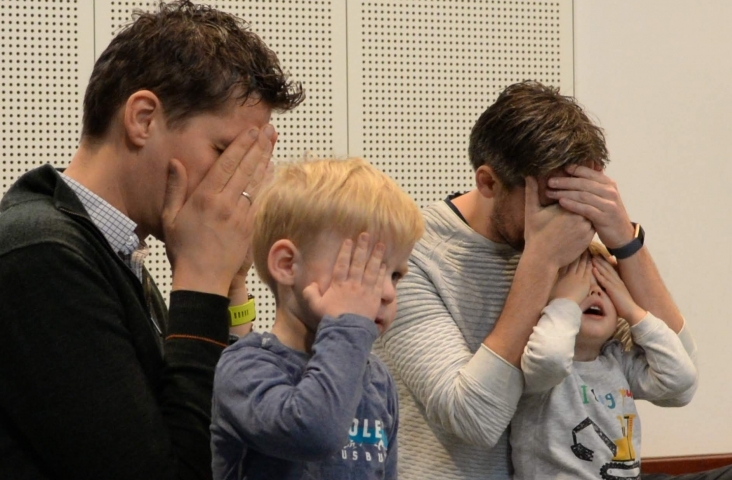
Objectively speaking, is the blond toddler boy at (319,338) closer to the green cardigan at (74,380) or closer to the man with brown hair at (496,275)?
the green cardigan at (74,380)

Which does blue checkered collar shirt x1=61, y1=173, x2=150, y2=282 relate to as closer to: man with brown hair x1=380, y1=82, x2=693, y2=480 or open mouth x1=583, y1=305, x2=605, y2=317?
man with brown hair x1=380, y1=82, x2=693, y2=480

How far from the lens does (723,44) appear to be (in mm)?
3697

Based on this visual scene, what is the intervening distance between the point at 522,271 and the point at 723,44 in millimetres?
2217

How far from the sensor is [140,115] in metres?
1.56

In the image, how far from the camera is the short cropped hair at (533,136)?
1.98m

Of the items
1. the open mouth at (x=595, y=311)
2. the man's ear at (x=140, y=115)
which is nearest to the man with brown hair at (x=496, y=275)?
the open mouth at (x=595, y=311)

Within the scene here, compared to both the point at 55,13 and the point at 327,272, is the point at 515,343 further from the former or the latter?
the point at 55,13

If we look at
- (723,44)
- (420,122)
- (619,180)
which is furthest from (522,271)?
(723,44)

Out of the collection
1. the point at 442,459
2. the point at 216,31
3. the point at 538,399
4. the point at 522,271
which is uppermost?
the point at 216,31

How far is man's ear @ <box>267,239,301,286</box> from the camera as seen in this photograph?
1.39 meters

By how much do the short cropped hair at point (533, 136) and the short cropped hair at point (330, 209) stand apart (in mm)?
636

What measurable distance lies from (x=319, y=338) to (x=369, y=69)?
2.13 metres

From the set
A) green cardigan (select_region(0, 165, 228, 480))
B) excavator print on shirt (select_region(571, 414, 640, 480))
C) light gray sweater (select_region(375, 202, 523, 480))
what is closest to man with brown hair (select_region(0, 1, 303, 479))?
green cardigan (select_region(0, 165, 228, 480))

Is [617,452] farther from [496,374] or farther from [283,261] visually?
[283,261]
